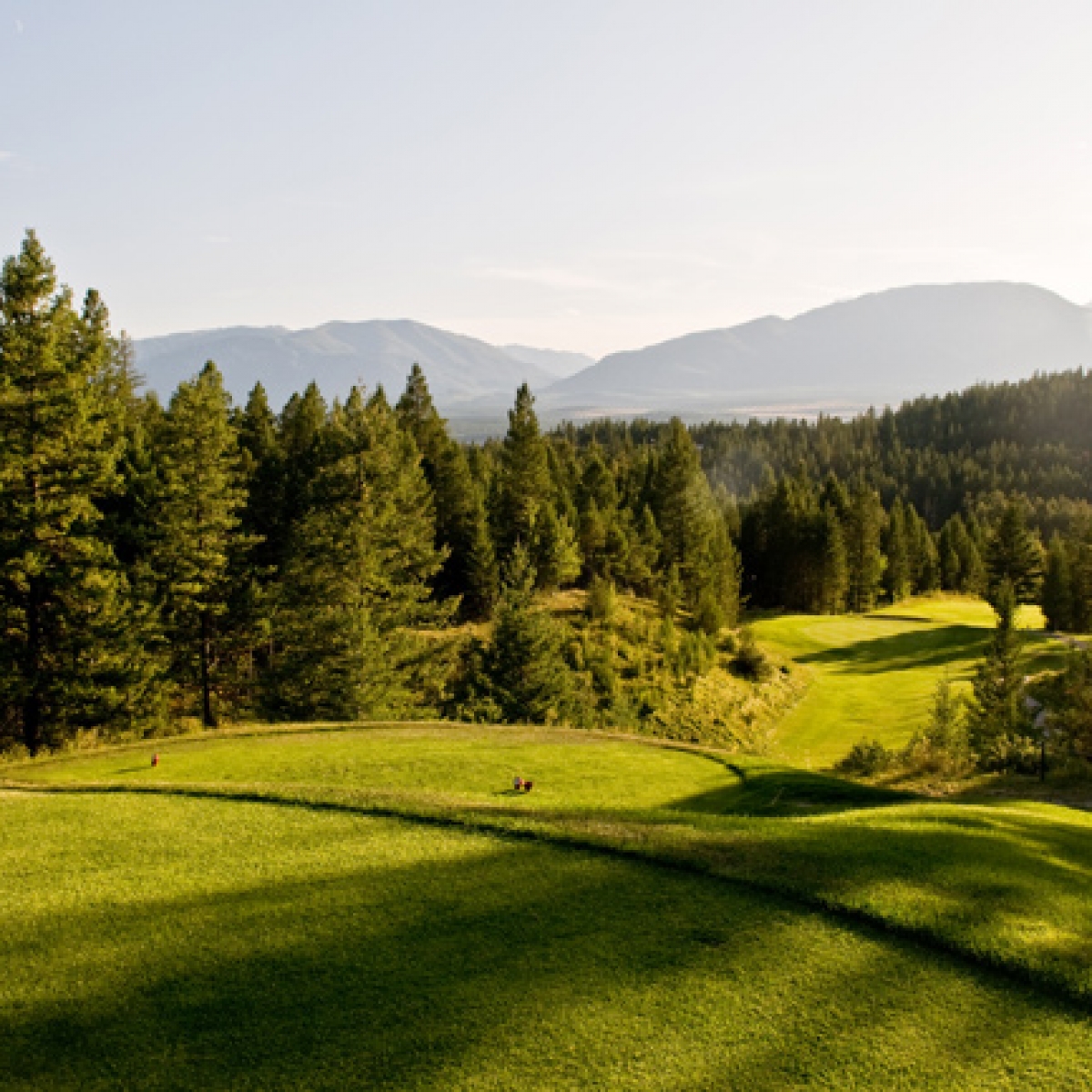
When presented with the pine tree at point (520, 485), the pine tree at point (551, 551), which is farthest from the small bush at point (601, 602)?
the pine tree at point (520, 485)

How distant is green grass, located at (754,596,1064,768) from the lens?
41594 mm

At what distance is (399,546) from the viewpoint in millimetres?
35438

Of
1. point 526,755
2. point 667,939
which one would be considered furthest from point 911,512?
point 667,939

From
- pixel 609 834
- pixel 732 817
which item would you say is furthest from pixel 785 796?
pixel 609 834

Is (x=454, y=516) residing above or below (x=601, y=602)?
above

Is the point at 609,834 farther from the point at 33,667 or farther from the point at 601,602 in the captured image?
the point at 601,602

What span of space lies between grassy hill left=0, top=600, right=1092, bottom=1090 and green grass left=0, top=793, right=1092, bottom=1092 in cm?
3

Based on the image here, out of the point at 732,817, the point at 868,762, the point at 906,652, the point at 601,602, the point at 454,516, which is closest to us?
the point at 732,817

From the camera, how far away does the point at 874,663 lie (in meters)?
58.1

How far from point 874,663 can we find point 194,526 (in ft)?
164

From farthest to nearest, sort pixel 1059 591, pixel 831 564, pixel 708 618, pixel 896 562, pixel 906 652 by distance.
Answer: pixel 896 562 → pixel 831 564 → pixel 1059 591 → pixel 906 652 → pixel 708 618

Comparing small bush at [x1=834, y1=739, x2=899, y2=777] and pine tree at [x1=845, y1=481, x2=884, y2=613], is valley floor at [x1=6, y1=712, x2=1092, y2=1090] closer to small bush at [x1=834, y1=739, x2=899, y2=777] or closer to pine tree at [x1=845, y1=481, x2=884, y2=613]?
small bush at [x1=834, y1=739, x2=899, y2=777]

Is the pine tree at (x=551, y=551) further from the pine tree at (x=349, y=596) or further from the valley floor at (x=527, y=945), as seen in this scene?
the valley floor at (x=527, y=945)

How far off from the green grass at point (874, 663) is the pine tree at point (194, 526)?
26.6 metres
